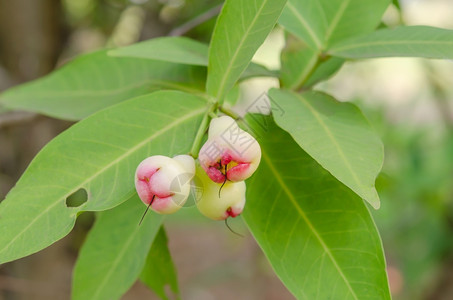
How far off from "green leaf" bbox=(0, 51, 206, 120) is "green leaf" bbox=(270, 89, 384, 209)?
196 mm

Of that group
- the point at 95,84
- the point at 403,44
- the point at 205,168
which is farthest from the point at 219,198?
the point at 95,84

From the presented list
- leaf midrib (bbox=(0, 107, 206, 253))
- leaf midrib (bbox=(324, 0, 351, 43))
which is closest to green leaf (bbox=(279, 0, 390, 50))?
leaf midrib (bbox=(324, 0, 351, 43))

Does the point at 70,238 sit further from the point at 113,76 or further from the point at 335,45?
the point at 335,45

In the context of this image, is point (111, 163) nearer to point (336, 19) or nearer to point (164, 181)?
point (164, 181)

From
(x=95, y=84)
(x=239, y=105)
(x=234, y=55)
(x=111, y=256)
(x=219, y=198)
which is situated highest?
(x=234, y=55)

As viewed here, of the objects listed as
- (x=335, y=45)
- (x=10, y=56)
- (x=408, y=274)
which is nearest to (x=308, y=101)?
(x=335, y=45)

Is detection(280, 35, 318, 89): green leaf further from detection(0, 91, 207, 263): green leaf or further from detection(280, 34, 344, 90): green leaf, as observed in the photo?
detection(0, 91, 207, 263): green leaf

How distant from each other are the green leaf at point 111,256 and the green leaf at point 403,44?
34 centimetres

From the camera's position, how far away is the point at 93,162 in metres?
0.57

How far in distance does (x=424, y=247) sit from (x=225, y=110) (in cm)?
203

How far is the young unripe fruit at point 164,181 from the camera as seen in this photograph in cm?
51

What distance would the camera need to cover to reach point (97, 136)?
571 mm

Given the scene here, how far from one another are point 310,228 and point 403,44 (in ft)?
0.76

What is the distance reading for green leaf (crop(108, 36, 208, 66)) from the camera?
636mm
